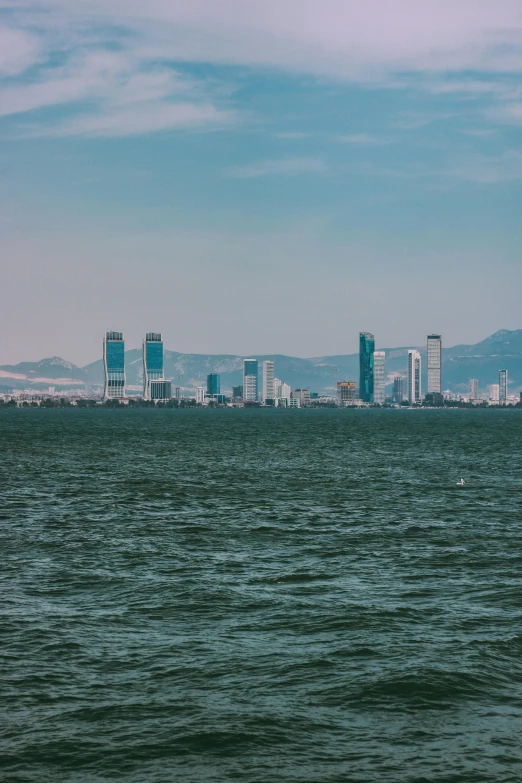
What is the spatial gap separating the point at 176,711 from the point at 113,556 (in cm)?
2178

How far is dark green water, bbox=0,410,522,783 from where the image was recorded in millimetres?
22328

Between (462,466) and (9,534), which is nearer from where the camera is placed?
(9,534)

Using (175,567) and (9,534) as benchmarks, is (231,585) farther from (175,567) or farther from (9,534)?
(9,534)

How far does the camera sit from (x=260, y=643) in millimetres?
30656

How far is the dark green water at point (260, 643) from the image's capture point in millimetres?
22328

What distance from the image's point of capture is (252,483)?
86.1m

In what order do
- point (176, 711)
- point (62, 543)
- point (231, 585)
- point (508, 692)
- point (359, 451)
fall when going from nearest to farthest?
1. point (176, 711)
2. point (508, 692)
3. point (231, 585)
4. point (62, 543)
5. point (359, 451)

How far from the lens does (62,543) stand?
164ft

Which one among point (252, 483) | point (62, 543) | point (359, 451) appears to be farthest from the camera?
point (359, 451)

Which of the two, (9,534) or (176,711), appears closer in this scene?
(176,711)

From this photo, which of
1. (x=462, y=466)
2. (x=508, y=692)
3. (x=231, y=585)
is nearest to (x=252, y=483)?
(x=462, y=466)

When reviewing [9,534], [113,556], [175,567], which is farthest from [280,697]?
[9,534]

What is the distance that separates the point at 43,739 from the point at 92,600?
13.4 m

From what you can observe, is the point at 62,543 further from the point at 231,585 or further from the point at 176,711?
the point at 176,711
